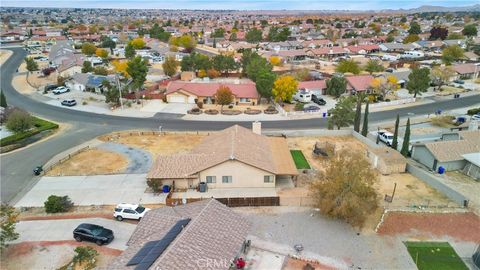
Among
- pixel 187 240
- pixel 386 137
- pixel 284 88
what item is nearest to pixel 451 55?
pixel 284 88

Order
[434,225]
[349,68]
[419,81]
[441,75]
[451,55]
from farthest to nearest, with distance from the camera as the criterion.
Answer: [451,55] → [349,68] → [441,75] → [419,81] → [434,225]

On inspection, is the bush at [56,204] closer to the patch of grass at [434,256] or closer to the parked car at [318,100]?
the patch of grass at [434,256]

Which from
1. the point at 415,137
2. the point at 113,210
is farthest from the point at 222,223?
the point at 415,137

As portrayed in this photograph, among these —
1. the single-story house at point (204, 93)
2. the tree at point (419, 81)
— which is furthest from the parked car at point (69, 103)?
the tree at point (419, 81)

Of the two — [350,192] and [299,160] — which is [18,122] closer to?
[299,160]

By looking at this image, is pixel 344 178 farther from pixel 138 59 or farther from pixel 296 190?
pixel 138 59
